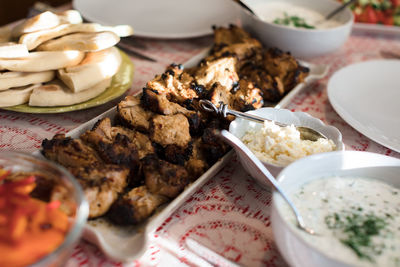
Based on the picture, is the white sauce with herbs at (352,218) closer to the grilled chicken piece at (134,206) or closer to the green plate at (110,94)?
the grilled chicken piece at (134,206)

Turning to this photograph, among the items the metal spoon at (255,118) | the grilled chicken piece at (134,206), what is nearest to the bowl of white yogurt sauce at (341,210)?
the metal spoon at (255,118)

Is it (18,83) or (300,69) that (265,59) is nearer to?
(300,69)

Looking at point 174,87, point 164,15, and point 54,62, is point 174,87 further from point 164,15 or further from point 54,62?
point 164,15

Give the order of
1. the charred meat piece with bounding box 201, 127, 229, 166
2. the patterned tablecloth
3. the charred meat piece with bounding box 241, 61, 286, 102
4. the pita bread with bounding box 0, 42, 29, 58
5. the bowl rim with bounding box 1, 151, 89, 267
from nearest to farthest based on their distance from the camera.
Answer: the bowl rim with bounding box 1, 151, 89, 267 < the patterned tablecloth < the charred meat piece with bounding box 201, 127, 229, 166 < the pita bread with bounding box 0, 42, 29, 58 < the charred meat piece with bounding box 241, 61, 286, 102

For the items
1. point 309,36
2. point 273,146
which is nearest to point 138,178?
point 273,146

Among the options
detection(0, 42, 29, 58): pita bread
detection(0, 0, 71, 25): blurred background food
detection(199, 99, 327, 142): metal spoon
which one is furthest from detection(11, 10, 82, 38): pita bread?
detection(0, 0, 71, 25): blurred background food

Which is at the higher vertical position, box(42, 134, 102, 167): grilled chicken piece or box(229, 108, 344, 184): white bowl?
box(42, 134, 102, 167): grilled chicken piece

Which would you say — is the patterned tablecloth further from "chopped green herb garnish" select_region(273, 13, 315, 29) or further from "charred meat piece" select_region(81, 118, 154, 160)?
"chopped green herb garnish" select_region(273, 13, 315, 29)
